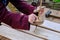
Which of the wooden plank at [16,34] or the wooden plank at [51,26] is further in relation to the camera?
the wooden plank at [51,26]

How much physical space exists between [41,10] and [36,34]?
2.31 ft

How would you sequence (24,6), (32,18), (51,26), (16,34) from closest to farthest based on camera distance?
(32,18) → (24,6) → (16,34) → (51,26)

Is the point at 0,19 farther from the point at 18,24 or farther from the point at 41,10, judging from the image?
the point at 41,10

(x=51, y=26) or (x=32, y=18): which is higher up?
(x=32, y=18)

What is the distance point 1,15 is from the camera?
92 cm

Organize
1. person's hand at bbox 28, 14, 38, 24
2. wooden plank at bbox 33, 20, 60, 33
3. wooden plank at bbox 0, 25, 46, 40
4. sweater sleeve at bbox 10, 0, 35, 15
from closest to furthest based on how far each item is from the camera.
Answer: person's hand at bbox 28, 14, 38, 24
sweater sleeve at bbox 10, 0, 35, 15
wooden plank at bbox 0, 25, 46, 40
wooden plank at bbox 33, 20, 60, 33

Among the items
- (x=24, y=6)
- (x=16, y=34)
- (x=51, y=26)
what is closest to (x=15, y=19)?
(x=24, y=6)

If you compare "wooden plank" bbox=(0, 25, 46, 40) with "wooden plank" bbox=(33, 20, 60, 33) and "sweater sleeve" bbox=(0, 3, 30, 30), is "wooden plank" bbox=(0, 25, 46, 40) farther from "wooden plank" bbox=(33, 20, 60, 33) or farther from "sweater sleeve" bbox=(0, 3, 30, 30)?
"sweater sleeve" bbox=(0, 3, 30, 30)

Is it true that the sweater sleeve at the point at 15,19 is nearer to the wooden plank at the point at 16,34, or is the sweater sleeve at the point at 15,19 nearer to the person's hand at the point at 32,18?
the person's hand at the point at 32,18

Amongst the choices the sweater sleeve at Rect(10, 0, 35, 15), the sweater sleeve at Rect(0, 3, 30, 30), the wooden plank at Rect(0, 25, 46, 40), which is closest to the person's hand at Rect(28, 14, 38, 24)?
the sweater sleeve at Rect(0, 3, 30, 30)

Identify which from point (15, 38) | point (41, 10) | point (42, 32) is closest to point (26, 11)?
point (41, 10)

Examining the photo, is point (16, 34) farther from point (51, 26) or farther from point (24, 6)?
point (24, 6)

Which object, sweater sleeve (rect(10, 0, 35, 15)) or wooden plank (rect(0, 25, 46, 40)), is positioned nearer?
sweater sleeve (rect(10, 0, 35, 15))

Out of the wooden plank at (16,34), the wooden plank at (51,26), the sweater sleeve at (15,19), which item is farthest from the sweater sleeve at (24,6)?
the wooden plank at (51,26)
